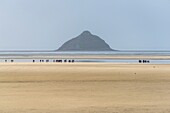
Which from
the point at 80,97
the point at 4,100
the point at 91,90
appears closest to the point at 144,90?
the point at 91,90

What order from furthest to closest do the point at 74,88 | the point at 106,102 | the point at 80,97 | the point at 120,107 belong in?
the point at 74,88
the point at 80,97
the point at 106,102
the point at 120,107

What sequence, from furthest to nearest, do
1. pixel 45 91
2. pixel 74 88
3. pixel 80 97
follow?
pixel 74 88 < pixel 45 91 < pixel 80 97

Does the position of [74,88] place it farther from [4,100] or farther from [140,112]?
[140,112]

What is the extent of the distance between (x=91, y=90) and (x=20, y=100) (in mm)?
4615

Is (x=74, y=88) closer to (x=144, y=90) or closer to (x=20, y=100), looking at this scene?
(x=144, y=90)

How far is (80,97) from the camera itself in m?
17.4

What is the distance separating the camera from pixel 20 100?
16.5m

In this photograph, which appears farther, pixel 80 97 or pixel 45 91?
pixel 45 91

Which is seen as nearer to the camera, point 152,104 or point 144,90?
point 152,104

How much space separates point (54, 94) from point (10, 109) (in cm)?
439

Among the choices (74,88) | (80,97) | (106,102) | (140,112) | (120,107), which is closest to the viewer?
(140,112)

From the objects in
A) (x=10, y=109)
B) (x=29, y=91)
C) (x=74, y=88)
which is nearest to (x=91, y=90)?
(x=74, y=88)

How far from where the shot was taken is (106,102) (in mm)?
16047

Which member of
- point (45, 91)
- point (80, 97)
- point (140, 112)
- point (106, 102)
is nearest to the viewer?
point (140, 112)
